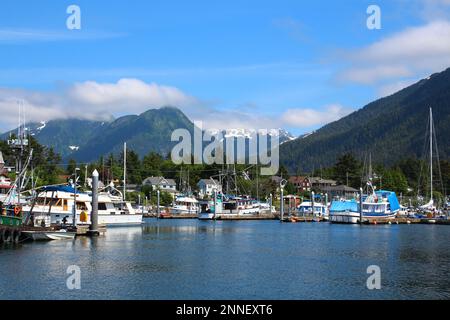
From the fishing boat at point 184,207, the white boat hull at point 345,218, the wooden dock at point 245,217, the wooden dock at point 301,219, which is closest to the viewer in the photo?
the white boat hull at point 345,218

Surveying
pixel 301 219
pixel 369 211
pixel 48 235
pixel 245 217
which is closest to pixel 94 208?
pixel 48 235

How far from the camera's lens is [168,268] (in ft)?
138

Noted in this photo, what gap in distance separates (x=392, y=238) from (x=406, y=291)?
131 ft

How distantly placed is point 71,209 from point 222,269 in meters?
37.0

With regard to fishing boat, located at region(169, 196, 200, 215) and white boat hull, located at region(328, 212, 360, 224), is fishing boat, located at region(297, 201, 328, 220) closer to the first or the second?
white boat hull, located at region(328, 212, 360, 224)

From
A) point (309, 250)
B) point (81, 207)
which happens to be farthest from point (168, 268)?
point (81, 207)

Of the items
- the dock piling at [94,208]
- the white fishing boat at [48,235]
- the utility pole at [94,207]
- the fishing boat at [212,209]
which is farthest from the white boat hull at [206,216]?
the white fishing boat at [48,235]

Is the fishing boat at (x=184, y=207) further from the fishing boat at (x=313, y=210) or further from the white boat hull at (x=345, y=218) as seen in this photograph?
the white boat hull at (x=345, y=218)

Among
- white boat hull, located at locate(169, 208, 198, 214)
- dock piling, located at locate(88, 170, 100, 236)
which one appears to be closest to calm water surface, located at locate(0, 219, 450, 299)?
dock piling, located at locate(88, 170, 100, 236)

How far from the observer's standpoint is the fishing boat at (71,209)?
220ft

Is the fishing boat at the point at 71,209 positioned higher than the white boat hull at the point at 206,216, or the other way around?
the fishing boat at the point at 71,209

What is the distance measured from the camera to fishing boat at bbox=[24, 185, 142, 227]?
67188 mm

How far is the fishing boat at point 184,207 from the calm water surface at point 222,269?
7939cm
